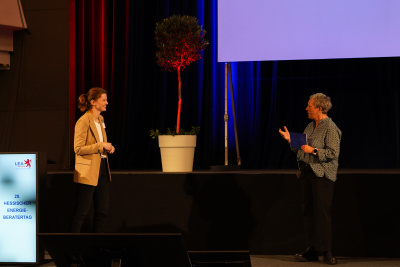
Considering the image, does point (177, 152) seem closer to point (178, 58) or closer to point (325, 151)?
point (178, 58)

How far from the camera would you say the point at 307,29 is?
5.84 meters

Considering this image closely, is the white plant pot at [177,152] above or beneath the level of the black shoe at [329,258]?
above

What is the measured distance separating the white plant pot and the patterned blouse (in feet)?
4.09

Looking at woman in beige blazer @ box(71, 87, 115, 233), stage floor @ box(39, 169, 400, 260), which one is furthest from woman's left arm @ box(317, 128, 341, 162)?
woman in beige blazer @ box(71, 87, 115, 233)

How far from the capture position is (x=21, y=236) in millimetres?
4574

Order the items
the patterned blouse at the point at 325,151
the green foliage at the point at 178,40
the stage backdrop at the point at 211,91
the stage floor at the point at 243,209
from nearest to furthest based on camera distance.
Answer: the patterned blouse at the point at 325,151, the stage floor at the point at 243,209, the green foliage at the point at 178,40, the stage backdrop at the point at 211,91

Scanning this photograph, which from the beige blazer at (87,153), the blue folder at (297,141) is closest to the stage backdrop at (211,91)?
the blue folder at (297,141)

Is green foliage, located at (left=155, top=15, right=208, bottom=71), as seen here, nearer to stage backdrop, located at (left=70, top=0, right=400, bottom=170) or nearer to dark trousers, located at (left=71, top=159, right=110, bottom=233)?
stage backdrop, located at (left=70, top=0, right=400, bottom=170)

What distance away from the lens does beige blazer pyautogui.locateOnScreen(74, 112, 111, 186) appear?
454 centimetres

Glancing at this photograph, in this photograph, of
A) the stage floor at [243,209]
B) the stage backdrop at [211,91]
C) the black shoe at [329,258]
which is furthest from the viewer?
the stage backdrop at [211,91]

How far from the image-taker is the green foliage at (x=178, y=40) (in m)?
5.78

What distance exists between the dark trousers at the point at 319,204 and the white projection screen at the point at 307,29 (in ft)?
5.04

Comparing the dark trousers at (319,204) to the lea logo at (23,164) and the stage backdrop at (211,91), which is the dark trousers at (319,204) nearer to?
the stage backdrop at (211,91)

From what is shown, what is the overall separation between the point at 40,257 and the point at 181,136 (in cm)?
171
